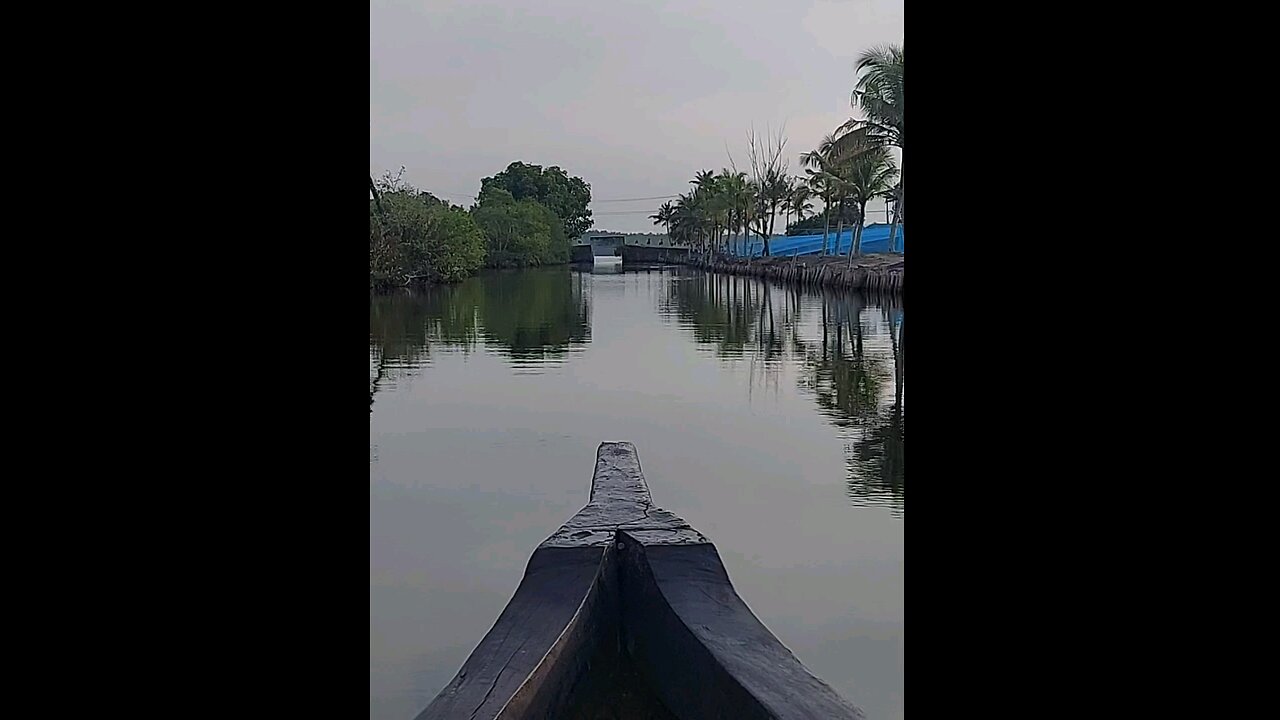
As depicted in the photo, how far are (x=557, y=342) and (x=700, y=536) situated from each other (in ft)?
27.1

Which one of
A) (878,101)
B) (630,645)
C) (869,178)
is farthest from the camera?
(869,178)

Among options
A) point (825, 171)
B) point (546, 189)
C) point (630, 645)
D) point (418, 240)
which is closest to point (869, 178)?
point (825, 171)

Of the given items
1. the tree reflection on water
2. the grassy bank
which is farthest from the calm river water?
the grassy bank

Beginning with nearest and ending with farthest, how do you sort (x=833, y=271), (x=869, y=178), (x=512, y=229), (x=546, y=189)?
(x=869, y=178), (x=833, y=271), (x=512, y=229), (x=546, y=189)

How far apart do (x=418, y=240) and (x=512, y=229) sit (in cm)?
1398

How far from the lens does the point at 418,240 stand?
1744 cm

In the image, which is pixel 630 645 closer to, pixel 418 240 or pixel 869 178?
pixel 418 240

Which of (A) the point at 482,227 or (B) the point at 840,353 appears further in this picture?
(A) the point at 482,227

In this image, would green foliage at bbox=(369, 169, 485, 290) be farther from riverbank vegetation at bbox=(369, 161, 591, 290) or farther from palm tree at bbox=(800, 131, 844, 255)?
palm tree at bbox=(800, 131, 844, 255)

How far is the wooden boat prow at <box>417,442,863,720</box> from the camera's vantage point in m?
1.98
